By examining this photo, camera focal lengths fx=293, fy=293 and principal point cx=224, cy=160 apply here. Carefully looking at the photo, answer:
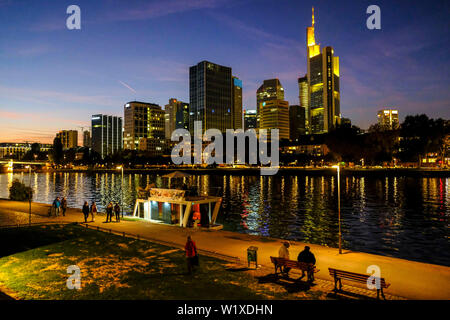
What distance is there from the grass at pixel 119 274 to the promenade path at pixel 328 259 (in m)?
2.05

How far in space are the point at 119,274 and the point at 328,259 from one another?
11.0m

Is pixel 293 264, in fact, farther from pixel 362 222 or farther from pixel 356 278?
pixel 362 222

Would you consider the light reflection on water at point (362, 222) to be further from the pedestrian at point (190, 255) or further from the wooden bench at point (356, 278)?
the pedestrian at point (190, 255)

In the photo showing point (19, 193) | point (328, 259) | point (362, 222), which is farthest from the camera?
point (19, 193)

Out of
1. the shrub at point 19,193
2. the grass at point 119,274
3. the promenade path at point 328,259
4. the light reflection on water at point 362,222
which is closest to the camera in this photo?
the grass at point 119,274

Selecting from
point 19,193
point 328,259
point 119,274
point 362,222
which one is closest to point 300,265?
point 328,259

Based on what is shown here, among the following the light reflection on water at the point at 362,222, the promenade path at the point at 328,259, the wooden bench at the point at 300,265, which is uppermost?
the wooden bench at the point at 300,265

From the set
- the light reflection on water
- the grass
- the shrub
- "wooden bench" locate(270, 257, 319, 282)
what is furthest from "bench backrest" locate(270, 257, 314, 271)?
the shrub

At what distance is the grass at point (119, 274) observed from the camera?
37.8ft

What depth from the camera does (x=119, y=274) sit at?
45.2 ft

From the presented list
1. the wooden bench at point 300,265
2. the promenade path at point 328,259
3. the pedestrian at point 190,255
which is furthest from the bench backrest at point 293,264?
the pedestrian at point 190,255

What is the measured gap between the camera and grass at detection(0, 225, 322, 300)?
454 inches

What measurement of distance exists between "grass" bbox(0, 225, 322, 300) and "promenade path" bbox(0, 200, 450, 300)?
2052 mm

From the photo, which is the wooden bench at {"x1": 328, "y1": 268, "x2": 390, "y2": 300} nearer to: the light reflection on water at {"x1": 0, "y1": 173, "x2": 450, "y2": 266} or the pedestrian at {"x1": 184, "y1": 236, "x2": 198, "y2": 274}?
the pedestrian at {"x1": 184, "y1": 236, "x2": 198, "y2": 274}
